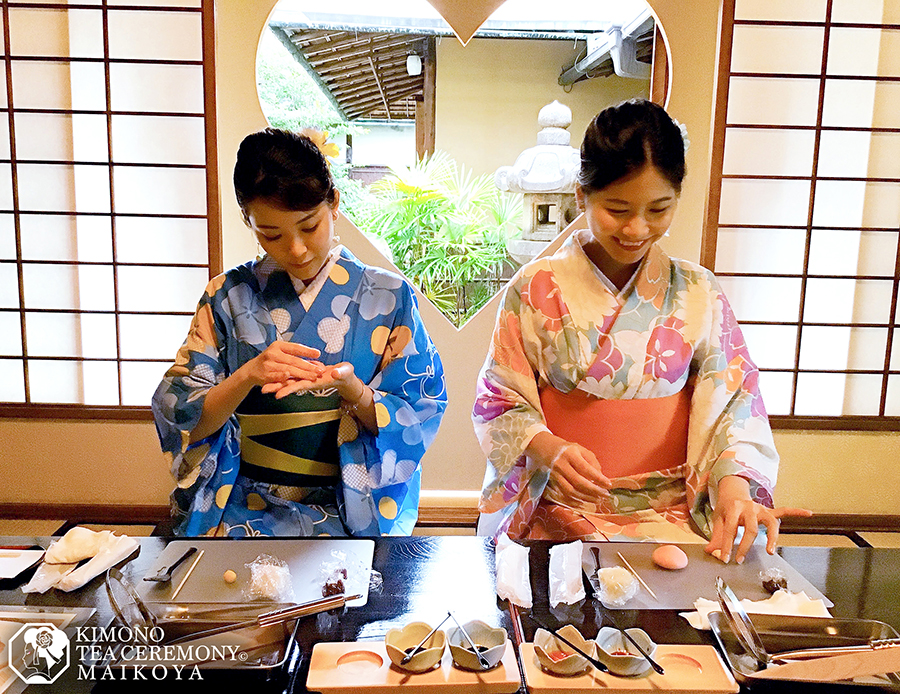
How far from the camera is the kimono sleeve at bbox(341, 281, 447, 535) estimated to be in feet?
6.21

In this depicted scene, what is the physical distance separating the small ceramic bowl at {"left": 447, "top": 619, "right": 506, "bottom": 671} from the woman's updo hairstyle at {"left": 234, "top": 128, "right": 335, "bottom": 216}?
1085 mm

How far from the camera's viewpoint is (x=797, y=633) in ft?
3.77

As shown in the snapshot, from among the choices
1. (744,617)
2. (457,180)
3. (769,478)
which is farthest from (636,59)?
(744,617)

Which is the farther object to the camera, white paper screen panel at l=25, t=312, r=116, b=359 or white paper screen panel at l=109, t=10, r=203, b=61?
white paper screen panel at l=25, t=312, r=116, b=359

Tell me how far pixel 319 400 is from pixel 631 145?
1021 mm

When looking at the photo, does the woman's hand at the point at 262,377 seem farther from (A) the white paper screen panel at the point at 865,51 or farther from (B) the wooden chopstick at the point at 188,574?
(A) the white paper screen panel at the point at 865,51

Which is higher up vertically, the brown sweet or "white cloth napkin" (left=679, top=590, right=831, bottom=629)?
the brown sweet

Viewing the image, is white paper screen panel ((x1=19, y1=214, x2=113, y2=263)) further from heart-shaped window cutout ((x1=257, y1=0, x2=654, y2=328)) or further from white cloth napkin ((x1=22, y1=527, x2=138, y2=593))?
heart-shaped window cutout ((x1=257, y1=0, x2=654, y2=328))

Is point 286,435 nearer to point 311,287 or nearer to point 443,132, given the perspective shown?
point 311,287

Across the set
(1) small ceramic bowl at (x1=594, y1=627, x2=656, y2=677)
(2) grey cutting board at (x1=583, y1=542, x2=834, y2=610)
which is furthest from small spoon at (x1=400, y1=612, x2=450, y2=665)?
(2) grey cutting board at (x1=583, y1=542, x2=834, y2=610)

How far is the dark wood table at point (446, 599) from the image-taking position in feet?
3.40

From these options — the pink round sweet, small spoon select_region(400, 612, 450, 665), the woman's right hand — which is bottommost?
small spoon select_region(400, 612, 450, 665)

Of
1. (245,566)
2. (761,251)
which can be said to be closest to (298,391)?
(245,566)

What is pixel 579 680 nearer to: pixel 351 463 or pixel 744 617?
pixel 744 617
